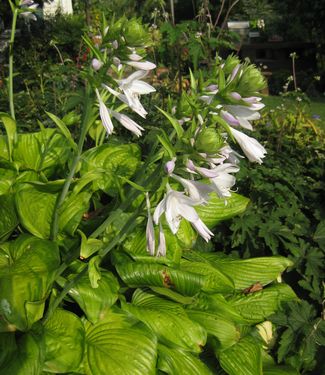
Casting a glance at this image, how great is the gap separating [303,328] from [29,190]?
1394mm

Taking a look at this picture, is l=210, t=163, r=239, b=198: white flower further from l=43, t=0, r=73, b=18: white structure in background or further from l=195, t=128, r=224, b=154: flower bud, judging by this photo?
l=43, t=0, r=73, b=18: white structure in background

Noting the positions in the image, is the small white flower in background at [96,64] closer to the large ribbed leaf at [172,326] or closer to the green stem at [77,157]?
the green stem at [77,157]

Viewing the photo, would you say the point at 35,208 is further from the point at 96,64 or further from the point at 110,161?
the point at 96,64

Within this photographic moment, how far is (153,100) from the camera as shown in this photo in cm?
404

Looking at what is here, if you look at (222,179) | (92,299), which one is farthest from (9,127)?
(222,179)

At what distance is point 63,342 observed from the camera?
1.85m

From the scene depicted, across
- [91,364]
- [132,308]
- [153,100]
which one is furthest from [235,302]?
[153,100]

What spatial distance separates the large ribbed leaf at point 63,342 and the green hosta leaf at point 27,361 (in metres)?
0.07

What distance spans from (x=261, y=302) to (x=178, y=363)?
66 cm

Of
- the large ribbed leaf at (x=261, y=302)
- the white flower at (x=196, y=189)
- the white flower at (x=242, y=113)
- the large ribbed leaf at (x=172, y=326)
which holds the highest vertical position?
the white flower at (x=242, y=113)

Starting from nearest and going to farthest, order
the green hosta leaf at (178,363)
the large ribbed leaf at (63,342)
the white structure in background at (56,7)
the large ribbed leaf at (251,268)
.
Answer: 1. the large ribbed leaf at (63,342)
2. the green hosta leaf at (178,363)
3. the large ribbed leaf at (251,268)
4. the white structure in background at (56,7)

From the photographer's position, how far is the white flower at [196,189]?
4.90 feet

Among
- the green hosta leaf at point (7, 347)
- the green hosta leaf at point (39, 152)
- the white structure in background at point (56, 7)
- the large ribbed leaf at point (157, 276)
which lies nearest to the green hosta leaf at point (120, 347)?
the large ribbed leaf at point (157, 276)

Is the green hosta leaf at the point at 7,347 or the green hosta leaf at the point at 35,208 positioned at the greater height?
the green hosta leaf at the point at 35,208
